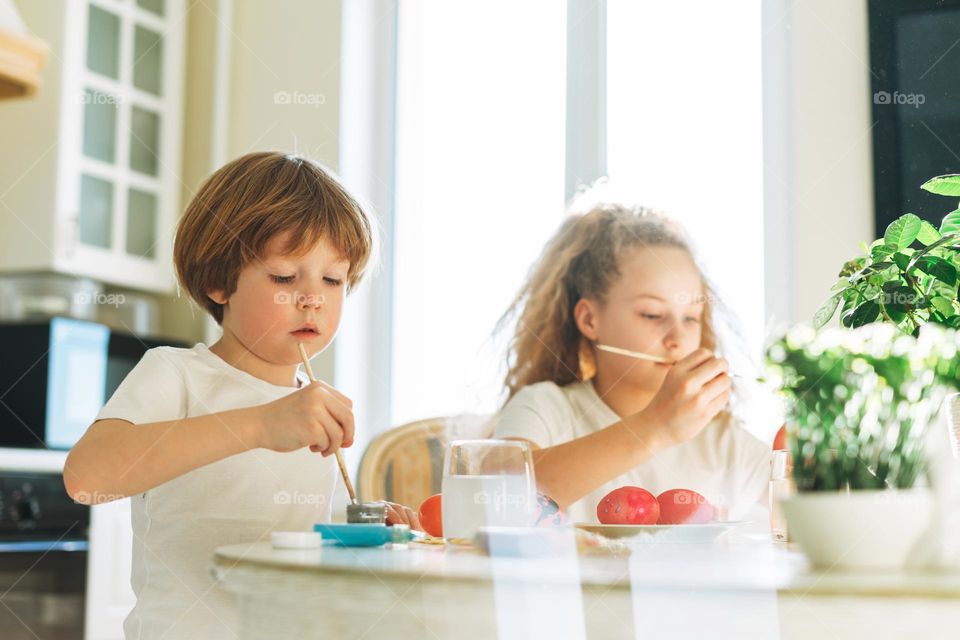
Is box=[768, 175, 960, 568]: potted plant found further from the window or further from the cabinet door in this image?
the cabinet door

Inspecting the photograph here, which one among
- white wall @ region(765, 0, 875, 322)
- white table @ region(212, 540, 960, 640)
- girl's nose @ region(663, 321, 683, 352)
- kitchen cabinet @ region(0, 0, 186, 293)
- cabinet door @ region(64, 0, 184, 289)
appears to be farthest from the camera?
cabinet door @ region(64, 0, 184, 289)

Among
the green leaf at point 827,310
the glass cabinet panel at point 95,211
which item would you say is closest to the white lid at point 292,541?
the green leaf at point 827,310

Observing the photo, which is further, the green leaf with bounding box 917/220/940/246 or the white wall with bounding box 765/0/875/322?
the white wall with bounding box 765/0/875/322

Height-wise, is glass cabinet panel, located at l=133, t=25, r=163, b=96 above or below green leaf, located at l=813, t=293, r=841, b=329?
above

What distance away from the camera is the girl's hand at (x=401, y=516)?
1091 mm

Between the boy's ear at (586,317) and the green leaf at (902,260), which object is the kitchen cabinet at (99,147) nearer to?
the boy's ear at (586,317)

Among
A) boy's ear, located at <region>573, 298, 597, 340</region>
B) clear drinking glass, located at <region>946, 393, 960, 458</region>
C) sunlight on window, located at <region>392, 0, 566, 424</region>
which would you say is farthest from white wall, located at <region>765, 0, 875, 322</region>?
clear drinking glass, located at <region>946, 393, 960, 458</region>

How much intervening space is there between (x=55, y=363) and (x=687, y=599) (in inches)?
89.8

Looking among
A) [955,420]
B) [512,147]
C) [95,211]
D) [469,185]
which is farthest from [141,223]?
[955,420]

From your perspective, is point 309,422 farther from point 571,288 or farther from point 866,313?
point 571,288

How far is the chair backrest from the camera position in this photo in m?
1.55

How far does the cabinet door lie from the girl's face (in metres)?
1.64

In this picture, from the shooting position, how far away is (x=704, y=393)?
1.19m

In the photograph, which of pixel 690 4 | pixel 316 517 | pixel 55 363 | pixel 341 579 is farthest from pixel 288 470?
pixel 690 4
